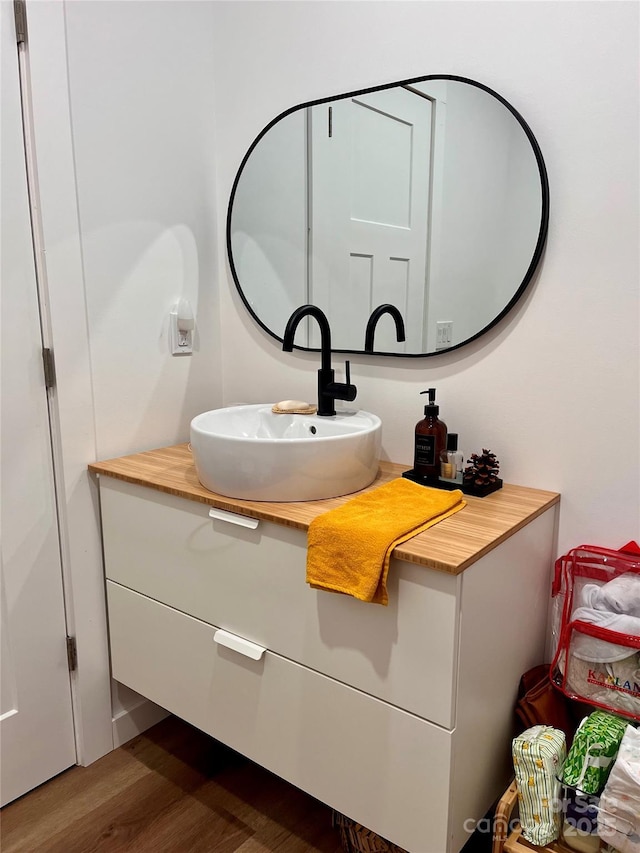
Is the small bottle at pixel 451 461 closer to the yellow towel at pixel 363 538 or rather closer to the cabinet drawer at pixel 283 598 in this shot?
the yellow towel at pixel 363 538

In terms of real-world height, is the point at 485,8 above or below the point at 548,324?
above

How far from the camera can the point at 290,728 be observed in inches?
53.2

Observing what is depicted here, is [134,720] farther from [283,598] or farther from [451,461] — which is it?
[451,461]

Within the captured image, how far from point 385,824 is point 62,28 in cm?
181

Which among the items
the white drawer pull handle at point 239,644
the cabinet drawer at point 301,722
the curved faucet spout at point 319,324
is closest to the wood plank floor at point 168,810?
the cabinet drawer at point 301,722

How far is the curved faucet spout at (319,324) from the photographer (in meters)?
1.47

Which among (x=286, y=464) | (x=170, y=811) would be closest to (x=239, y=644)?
(x=286, y=464)

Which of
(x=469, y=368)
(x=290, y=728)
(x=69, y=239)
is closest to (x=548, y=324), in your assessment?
(x=469, y=368)

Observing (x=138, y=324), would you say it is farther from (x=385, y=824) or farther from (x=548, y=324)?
(x=385, y=824)

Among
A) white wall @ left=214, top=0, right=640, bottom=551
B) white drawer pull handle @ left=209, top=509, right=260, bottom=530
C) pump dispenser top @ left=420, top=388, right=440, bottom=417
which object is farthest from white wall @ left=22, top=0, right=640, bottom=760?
white drawer pull handle @ left=209, top=509, right=260, bottom=530

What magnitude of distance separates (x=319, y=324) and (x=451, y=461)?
44 cm

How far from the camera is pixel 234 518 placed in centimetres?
136

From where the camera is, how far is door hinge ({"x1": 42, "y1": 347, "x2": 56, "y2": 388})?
61.4 inches

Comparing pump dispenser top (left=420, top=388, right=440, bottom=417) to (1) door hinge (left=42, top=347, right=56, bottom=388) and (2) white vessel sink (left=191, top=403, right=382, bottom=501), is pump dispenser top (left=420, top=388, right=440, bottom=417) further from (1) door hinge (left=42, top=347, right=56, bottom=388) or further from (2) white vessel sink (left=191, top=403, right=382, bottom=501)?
(1) door hinge (left=42, top=347, right=56, bottom=388)
